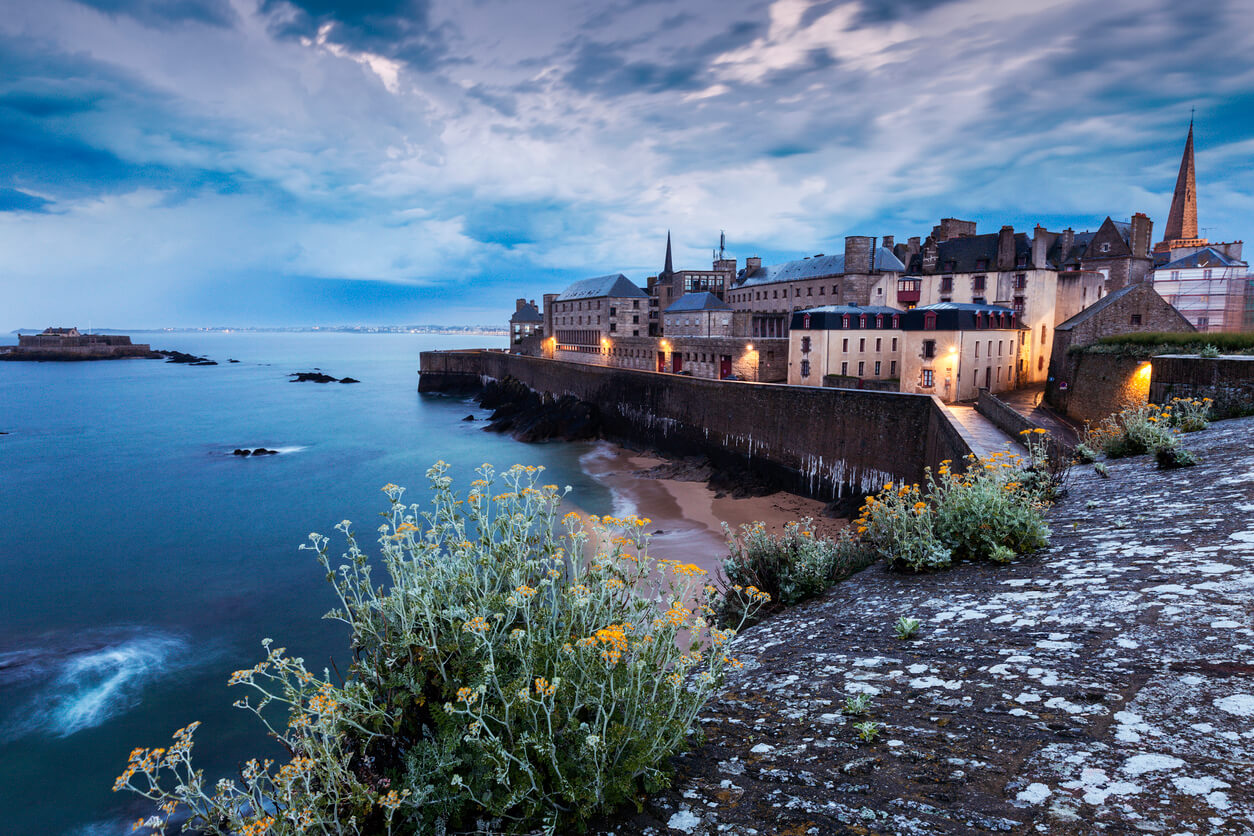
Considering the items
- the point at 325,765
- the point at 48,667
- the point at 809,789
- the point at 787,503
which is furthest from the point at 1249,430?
the point at 48,667

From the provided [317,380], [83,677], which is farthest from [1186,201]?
[317,380]

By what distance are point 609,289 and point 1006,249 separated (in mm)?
40953

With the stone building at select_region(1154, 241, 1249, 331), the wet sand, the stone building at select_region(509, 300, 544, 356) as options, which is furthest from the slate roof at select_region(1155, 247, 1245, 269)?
the stone building at select_region(509, 300, 544, 356)

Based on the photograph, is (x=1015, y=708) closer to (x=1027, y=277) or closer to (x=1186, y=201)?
(x=1027, y=277)

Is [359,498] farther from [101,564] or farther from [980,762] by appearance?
[980,762]

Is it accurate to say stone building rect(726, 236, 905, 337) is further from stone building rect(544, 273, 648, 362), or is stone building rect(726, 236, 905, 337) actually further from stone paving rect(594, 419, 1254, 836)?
stone paving rect(594, 419, 1254, 836)

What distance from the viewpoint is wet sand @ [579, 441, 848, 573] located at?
2219 centimetres

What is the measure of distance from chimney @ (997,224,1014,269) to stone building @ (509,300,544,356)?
58.8 metres

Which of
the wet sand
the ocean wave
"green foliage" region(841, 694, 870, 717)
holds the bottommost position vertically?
the ocean wave

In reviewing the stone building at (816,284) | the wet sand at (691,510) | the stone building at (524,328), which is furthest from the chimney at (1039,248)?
the stone building at (524,328)

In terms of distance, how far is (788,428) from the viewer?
1202 inches

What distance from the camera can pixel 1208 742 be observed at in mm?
2770

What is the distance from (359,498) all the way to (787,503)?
2192cm

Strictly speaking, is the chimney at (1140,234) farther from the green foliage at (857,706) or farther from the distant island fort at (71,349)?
the distant island fort at (71,349)
